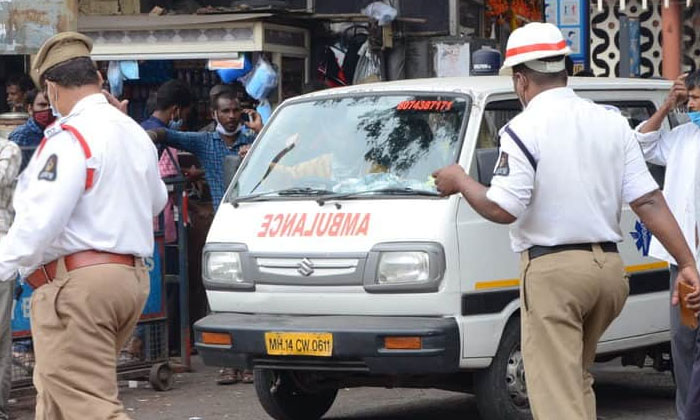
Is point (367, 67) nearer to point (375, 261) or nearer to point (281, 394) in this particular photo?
point (281, 394)

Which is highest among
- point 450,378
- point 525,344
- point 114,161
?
point 114,161

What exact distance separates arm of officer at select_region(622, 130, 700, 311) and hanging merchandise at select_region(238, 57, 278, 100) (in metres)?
7.08

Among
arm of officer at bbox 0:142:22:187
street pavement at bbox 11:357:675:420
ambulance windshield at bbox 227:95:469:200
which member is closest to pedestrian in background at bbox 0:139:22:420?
arm of officer at bbox 0:142:22:187

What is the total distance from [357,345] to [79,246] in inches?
87.7

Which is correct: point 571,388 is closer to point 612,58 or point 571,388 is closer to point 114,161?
point 114,161

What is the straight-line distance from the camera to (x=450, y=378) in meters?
8.41

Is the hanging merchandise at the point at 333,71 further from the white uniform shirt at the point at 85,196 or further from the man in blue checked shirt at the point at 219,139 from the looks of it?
the white uniform shirt at the point at 85,196

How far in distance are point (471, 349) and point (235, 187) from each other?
6.12 ft

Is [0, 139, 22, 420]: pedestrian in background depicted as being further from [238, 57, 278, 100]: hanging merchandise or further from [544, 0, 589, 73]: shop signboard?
[544, 0, 589, 73]: shop signboard

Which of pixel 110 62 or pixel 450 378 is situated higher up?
pixel 110 62

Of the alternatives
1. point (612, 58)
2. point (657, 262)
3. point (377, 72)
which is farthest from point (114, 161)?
point (612, 58)

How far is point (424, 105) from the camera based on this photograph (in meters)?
8.60

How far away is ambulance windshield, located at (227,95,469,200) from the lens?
8.38 m

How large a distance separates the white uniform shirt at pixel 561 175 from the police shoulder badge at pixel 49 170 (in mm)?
1750
